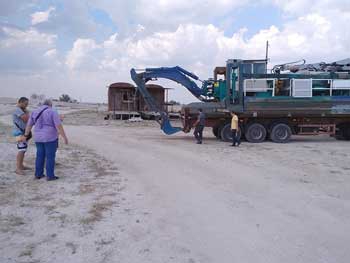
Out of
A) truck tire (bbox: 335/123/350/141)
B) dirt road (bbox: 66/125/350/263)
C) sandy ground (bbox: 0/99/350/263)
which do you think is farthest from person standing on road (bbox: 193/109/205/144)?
truck tire (bbox: 335/123/350/141)

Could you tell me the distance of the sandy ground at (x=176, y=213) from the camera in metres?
5.21

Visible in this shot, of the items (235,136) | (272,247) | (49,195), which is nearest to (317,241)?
(272,247)

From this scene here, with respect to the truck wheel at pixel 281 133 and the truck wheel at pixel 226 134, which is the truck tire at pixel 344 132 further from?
→ the truck wheel at pixel 226 134

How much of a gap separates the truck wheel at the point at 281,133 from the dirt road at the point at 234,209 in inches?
253

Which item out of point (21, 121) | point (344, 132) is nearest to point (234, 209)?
point (21, 121)

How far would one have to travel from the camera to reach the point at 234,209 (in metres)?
7.18

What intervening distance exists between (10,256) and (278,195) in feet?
16.6

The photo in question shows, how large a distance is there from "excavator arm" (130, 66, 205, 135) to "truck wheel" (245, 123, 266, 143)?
2.76 meters

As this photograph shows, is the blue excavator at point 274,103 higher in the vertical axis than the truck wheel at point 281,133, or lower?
higher

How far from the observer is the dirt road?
525 cm

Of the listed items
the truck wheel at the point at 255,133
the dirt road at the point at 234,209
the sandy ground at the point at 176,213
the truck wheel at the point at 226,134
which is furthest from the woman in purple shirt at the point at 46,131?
the truck wheel at the point at 255,133

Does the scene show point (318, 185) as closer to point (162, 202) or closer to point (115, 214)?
point (162, 202)

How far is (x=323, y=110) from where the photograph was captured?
19812 mm

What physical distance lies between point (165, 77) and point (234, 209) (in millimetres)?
14315
